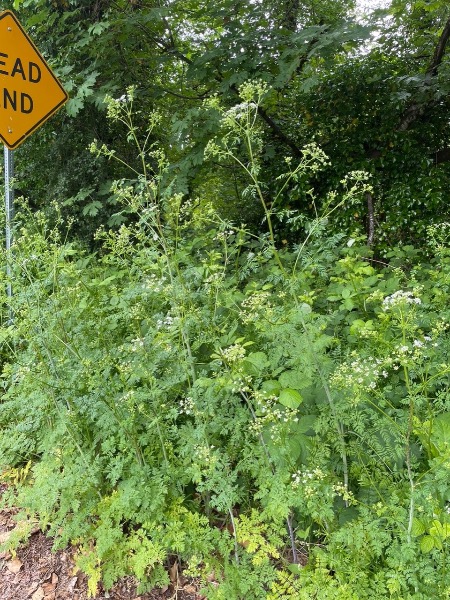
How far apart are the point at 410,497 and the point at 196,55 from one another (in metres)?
4.57

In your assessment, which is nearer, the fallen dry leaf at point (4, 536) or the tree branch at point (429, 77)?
the fallen dry leaf at point (4, 536)

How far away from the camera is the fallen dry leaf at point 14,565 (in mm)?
2465

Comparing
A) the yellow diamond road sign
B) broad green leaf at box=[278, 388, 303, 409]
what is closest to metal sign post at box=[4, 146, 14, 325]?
the yellow diamond road sign

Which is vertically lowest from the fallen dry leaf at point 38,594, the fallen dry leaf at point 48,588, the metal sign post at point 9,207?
the fallen dry leaf at point 48,588

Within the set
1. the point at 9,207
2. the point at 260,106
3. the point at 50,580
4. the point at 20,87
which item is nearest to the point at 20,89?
the point at 20,87

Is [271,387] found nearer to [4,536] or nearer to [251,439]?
[251,439]

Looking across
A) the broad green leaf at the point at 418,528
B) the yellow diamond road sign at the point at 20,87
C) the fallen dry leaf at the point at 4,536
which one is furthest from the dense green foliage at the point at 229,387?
the yellow diamond road sign at the point at 20,87

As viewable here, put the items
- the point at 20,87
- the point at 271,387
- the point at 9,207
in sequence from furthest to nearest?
the point at 20,87 < the point at 9,207 < the point at 271,387

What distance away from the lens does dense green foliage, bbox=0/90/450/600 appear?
5.56ft

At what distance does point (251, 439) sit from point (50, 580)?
4.46ft

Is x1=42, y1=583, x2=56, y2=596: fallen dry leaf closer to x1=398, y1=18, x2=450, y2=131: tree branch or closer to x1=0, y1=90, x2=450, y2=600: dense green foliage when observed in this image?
x1=0, y1=90, x2=450, y2=600: dense green foliage

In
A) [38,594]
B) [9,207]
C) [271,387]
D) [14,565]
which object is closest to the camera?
[271,387]

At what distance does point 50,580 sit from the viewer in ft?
7.79

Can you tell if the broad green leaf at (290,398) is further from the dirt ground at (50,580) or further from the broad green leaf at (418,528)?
the dirt ground at (50,580)
